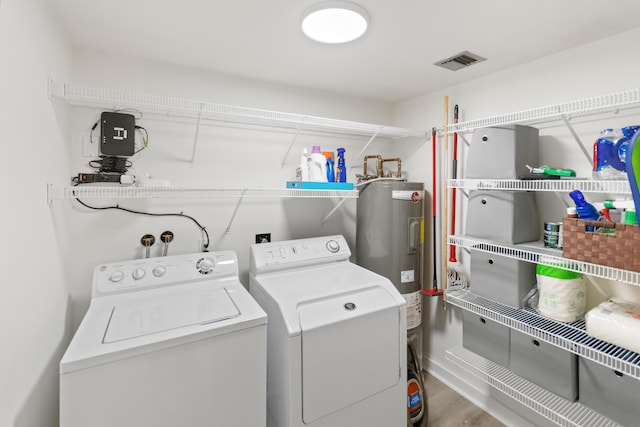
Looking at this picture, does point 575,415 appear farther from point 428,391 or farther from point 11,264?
point 11,264

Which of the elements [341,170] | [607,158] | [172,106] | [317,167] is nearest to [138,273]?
[172,106]

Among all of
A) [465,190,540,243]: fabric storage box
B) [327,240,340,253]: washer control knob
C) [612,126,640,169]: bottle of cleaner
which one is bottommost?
[327,240,340,253]: washer control knob

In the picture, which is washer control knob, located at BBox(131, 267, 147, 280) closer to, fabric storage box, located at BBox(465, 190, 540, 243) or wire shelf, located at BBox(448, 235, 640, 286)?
wire shelf, located at BBox(448, 235, 640, 286)

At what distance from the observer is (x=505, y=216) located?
1.73 meters

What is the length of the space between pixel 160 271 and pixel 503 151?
198 centimetres

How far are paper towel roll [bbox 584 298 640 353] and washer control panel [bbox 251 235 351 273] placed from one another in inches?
53.6

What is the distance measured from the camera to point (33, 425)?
115 centimetres

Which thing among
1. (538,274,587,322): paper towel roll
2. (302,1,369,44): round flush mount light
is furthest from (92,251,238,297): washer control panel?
(538,274,587,322): paper towel roll

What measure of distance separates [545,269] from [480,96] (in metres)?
1.22

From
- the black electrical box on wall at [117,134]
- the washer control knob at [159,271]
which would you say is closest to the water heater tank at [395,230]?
the washer control knob at [159,271]

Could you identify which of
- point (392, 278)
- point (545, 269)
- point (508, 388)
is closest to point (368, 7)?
point (545, 269)

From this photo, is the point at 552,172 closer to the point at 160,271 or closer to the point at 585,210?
the point at 585,210

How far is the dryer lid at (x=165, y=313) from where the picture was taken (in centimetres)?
123

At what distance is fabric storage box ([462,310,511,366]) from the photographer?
68.2 inches
